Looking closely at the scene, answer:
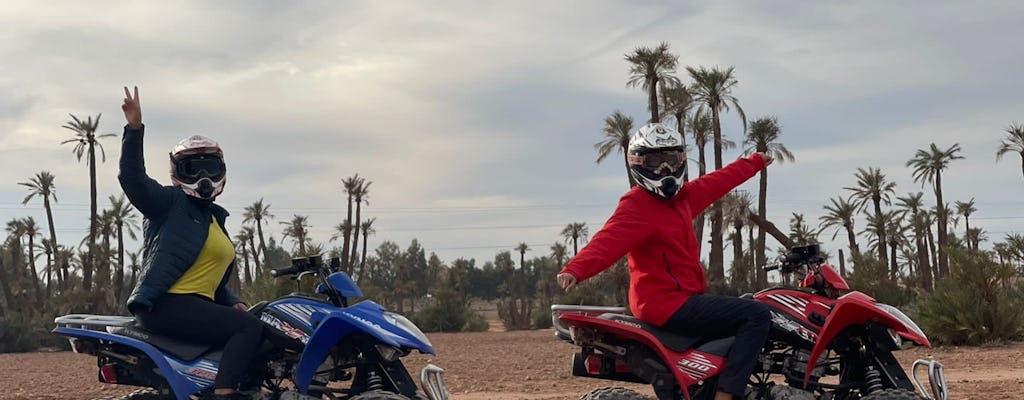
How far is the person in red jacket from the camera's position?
19.2ft

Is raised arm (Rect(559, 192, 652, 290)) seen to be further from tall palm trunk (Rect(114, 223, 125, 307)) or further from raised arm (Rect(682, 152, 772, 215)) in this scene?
tall palm trunk (Rect(114, 223, 125, 307))

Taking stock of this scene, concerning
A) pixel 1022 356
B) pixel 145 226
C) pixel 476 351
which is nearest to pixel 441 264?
pixel 476 351

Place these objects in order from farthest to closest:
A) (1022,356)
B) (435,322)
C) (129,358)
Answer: (435,322) < (1022,356) < (129,358)

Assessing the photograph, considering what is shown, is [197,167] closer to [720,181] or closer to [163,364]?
[163,364]

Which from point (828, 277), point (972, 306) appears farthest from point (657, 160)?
point (972, 306)

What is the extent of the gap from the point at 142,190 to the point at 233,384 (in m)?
1.31

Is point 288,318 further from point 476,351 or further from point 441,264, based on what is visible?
point 441,264

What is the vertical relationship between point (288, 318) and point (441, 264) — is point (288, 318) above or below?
below

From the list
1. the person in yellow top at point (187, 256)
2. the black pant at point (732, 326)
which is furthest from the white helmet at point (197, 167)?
the black pant at point (732, 326)

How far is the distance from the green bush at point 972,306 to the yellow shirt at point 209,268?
52.6ft

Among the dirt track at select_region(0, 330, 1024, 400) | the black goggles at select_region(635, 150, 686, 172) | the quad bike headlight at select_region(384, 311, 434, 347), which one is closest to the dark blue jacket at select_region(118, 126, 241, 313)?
the quad bike headlight at select_region(384, 311, 434, 347)

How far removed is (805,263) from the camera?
6.39m

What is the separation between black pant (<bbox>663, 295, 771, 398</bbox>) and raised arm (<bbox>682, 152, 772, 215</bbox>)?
0.80 metres

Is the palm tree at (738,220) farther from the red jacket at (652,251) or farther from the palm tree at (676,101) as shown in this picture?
the red jacket at (652,251)
